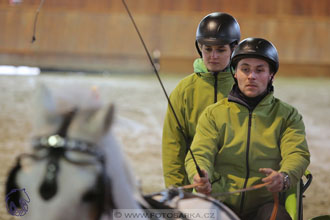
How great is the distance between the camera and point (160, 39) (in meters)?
11.9

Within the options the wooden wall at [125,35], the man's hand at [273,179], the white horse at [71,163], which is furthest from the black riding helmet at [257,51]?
the wooden wall at [125,35]

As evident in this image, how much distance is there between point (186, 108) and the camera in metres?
2.77

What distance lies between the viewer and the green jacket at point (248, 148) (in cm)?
209

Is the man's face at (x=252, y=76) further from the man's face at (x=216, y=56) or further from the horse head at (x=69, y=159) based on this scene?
the horse head at (x=69, y=159)

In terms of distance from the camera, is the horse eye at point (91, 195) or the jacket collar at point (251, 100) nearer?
the horse eye at point (91, 195)

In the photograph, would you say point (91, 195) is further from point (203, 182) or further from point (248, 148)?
point (248, 148)

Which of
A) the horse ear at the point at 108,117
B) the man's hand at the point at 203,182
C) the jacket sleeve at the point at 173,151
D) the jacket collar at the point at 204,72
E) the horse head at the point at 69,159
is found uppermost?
the horse ear at the point at 108,117

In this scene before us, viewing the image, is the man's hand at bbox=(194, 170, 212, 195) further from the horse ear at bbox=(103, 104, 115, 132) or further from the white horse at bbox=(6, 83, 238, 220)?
the horse ear at bbox=(103, 104, 115, 132)

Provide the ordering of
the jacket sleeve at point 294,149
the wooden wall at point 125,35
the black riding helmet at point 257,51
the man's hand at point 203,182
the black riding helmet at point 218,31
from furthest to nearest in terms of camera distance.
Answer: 1. the wooden wall at point 125,35
2. the black riding helmet at point 218,31
3. the black riding helmet at point 257,51
4. the jacket sleeve at point 294,149
5. the man's hand at point 203,182

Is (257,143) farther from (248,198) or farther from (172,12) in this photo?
(172,12)

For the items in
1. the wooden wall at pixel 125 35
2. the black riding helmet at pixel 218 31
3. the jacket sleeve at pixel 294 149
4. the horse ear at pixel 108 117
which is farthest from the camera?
the wooden wall at pixel 125 35

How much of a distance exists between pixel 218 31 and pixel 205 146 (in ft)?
2.54

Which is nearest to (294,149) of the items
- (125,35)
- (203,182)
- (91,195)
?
(203,182)

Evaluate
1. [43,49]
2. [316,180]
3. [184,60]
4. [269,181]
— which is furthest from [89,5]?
[269,181]
